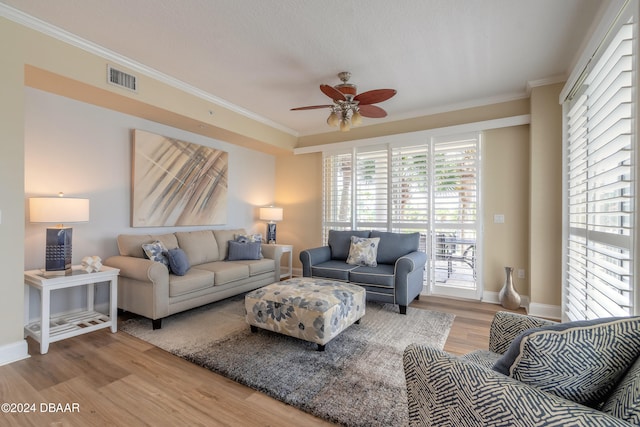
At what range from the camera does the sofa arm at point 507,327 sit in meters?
1.49

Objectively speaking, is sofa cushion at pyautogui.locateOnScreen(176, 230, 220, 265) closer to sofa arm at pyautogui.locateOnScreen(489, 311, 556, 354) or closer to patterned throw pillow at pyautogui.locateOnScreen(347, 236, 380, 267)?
patterned throw pillow at pyautogui.locateOnScreen(347, 236, 380, 267)

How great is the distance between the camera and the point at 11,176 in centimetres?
231

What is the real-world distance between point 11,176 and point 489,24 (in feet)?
13.2

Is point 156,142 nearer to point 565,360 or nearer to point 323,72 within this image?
point 323,72

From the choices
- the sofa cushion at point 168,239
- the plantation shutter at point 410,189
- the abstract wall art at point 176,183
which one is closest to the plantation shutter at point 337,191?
the plantation shutter at point 410,189

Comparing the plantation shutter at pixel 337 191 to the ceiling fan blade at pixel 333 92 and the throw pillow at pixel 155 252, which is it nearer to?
the ceiling fan blade at pixel 333 92

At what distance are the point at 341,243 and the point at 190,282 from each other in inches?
86.0

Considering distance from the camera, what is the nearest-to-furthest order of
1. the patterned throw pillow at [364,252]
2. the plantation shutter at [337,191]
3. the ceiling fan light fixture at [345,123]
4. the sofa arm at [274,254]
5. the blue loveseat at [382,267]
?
the ceiling fan light fixture at [345,123] < the blue loveseat at [382,267] < the patterned throw pillow at [364,252] < the sofa arm at [274,254] < the plantation shutter at [337,191]

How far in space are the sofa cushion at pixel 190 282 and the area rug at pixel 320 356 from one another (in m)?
0.33

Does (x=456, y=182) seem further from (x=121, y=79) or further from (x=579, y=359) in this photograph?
(x=121, y=79)

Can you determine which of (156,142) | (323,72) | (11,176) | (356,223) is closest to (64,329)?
(11,176)

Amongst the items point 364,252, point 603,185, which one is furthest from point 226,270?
point 603,185

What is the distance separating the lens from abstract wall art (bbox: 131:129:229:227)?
3.70m

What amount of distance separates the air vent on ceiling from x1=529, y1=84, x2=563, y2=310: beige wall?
4.49 metres
